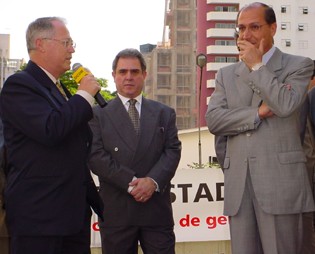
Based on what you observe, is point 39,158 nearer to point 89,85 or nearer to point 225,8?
point 89,85

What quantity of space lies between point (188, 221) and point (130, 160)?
6.67 ft

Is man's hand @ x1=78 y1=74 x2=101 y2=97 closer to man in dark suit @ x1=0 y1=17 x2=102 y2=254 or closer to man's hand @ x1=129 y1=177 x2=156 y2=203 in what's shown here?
man in dark suit @ x1=0 y1=17 x2=102 y2=254

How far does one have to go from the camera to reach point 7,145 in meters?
3.17

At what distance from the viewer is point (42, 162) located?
10.1 feet

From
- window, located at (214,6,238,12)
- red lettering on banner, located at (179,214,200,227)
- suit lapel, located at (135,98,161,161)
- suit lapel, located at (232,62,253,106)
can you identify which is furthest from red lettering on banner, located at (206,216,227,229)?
window, located at (214,6,238,12)

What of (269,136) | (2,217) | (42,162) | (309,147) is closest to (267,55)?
(269,136)

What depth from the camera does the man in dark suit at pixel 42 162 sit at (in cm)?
303

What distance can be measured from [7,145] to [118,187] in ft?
3.36

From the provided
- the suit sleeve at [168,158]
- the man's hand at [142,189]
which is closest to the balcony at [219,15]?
the suit sleeve at [168,158]

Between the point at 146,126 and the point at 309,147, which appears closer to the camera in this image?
the point at 309,147

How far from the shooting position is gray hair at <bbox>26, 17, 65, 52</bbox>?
3264 millimetres

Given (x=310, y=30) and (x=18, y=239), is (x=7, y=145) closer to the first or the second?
(x=18, y=239)

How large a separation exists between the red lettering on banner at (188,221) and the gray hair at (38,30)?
305 centimetres

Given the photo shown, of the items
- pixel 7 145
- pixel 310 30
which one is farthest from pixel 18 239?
pixel 310 30
